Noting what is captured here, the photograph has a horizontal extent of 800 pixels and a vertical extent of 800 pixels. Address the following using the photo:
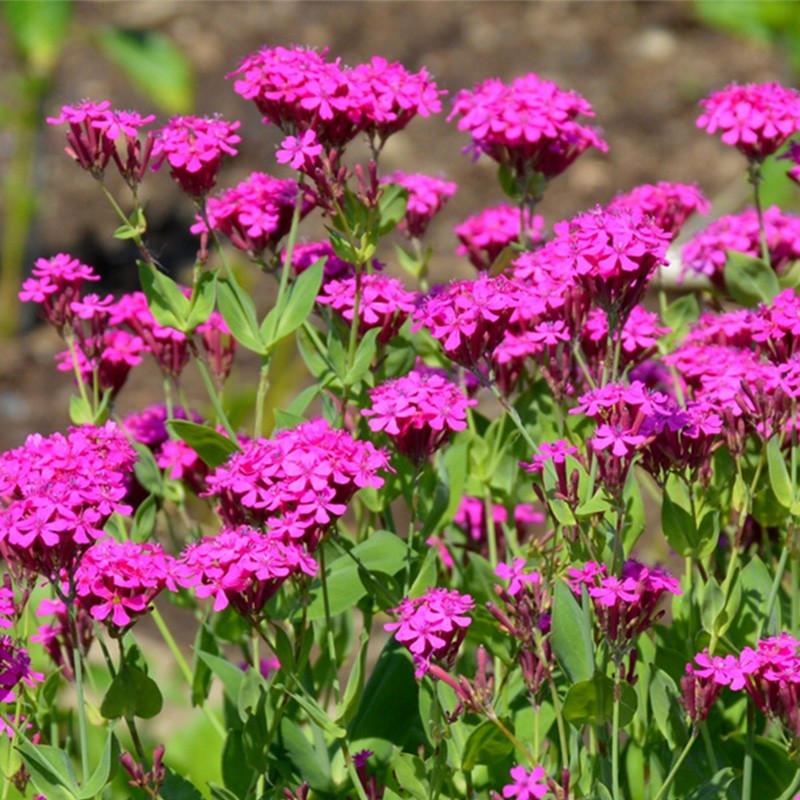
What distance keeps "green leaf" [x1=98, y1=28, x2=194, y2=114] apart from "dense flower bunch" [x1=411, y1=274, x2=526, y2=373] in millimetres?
3901

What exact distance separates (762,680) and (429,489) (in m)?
0.71

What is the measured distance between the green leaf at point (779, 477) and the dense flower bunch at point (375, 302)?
1.84 ft

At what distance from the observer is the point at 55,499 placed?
192cm

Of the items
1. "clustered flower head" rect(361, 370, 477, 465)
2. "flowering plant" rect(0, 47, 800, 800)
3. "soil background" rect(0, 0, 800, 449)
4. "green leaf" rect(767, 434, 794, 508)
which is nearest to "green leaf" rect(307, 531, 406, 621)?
"flowering plant" rect(0, 47, 800, 800)

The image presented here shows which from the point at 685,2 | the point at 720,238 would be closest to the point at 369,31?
the point at 685,2

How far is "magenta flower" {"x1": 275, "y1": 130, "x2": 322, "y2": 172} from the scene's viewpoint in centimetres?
224

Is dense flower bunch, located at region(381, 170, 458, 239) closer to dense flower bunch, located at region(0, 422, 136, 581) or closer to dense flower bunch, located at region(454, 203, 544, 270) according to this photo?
dense flower bunch, located at region(454, 203, 544, 270)

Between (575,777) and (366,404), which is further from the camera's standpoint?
(366,404)

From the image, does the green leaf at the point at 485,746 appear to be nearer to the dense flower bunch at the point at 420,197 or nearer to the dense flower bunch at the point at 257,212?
the dense flower bunch at the point at 257,212

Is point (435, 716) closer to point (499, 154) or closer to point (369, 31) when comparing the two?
point (499, 154)

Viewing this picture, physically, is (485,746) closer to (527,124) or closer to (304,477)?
(304,477)

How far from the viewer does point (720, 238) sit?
Result: 2.82m

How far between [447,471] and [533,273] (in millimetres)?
391

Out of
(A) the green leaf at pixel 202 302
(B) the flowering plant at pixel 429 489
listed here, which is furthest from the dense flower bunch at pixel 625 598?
(A) the green leaf at pixel 202 302
